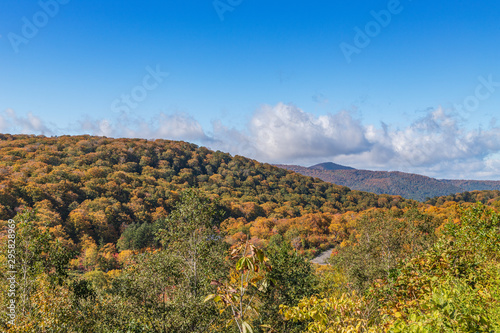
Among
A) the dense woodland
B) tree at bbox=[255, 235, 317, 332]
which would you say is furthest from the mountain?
tree at bbox=[255, 235, 317, 332]

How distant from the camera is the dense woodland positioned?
5578mm

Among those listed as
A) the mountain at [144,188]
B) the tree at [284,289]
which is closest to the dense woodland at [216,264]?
the tree at [284,289]

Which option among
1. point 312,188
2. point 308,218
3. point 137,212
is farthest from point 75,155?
point 312,188

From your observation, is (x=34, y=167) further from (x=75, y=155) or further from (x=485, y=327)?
(x=485, y=327)

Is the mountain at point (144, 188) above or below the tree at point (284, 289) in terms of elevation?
above

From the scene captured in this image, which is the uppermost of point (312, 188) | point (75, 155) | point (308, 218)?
point (75, 155)

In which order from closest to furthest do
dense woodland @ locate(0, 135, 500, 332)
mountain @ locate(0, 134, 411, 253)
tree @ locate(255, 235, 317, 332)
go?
dense woodland @ locate(0, 135, 500, 332)
tree @ locate(255, 235, 317, 332)
mountain @ locate(0, 134, 411, 253)

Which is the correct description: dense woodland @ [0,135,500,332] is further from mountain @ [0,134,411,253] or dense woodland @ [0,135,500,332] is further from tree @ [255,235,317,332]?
mountain @ [0,134,411,253]

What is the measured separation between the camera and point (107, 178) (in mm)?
102438

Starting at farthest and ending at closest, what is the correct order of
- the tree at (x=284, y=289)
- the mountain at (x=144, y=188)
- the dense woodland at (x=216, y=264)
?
the mountain at (x=144, y=188) < the tree at (x=284, y=289) < the dense woodland at (x=216, y=264)

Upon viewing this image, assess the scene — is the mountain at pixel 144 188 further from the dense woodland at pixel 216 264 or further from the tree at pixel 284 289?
the tree at pixel 284 289

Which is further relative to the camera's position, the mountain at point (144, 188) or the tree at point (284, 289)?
the mountain at point (144, 188)

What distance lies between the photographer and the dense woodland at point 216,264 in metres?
5.58

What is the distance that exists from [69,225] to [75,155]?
64863mm
